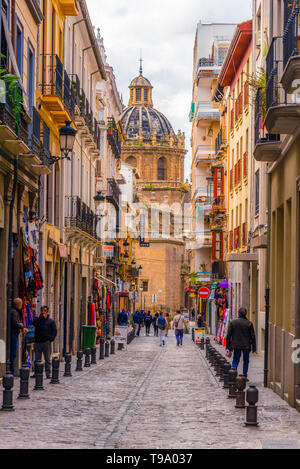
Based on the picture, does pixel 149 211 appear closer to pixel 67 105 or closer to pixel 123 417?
pixel 67 105

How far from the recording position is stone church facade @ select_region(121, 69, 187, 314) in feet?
402

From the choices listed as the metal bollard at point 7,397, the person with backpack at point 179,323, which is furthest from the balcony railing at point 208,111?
the metal bollard at point 7,397

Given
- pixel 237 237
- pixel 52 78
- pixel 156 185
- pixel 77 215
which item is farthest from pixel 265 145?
pixel 156 185

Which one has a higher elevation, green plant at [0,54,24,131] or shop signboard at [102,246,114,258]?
green plant at [0,54,24,131]

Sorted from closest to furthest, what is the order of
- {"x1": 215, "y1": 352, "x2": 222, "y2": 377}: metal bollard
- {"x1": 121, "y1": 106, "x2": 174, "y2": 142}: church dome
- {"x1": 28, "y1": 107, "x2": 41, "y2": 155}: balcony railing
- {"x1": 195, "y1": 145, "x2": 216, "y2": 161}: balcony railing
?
1. {"x1": 28, "y1": 107, "x2": 41, "y2": 155}: balcony railing
2. {"x1": 215, "y1": 352, "x2": 222, "y2": 377}: metal bollard
3. {"x1": 195, "y1": 145, "x2": 216, "y2": 161}: balcony railing
4. {"x1": 121, "y1": 106, "x2": 174, "y2": 142}: church dome

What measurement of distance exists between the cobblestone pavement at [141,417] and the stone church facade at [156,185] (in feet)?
305

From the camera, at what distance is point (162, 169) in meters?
140

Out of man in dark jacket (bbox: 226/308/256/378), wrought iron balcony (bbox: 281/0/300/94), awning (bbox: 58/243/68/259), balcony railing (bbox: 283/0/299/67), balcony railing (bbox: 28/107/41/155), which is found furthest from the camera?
awning (bbox: 58/243/68/259)

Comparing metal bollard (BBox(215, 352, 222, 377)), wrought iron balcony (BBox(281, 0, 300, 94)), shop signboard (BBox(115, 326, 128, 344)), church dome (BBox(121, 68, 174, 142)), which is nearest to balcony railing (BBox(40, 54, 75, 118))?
metal bollard (BBox(215, 352, 222, 377))

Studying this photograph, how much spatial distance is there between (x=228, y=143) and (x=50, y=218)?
22.4 m

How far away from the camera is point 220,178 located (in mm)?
52281

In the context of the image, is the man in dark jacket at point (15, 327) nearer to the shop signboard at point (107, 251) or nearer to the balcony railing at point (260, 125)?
the balcony railing at point (260, 125)

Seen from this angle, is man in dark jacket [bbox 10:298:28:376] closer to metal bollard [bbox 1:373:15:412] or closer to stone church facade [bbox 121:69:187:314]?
metal bollard [bbox 1:373:15:412]

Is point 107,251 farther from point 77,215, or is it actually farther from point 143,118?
point 143,118
